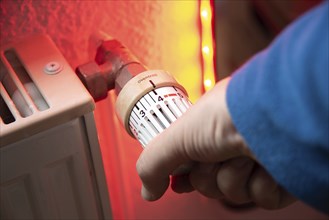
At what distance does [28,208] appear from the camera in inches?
19.1

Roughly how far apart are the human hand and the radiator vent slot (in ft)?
0.35

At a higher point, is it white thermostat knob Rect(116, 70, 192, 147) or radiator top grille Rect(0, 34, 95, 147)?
radiator top grille Rect(0, 34, 95, 147)

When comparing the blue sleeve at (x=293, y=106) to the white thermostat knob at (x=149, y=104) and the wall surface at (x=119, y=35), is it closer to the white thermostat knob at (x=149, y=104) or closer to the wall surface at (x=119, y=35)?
the white thermostat knob at (x=149, y=104)

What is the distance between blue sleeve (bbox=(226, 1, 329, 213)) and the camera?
0.95ft

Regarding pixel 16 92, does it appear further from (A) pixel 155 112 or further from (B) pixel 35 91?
(A) pixel 155 112

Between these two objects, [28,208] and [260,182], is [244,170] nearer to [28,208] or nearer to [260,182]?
[260,182]

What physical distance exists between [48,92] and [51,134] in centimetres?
3

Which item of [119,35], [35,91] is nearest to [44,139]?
[35,91]

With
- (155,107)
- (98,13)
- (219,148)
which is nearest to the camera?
(219,148)

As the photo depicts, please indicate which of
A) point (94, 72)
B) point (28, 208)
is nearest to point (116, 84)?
point (94, 72)

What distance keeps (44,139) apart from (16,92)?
49 millimetres

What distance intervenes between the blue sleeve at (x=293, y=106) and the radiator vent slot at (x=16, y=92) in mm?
198

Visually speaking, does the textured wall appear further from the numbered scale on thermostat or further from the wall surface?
the numbered scale on thermostat

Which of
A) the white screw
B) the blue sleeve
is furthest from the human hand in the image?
the white screw
